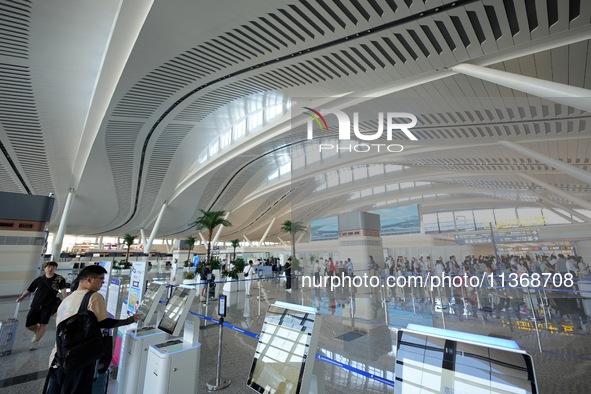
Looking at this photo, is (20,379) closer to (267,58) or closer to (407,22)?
(267,58)

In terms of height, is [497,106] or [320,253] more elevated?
[497,106]

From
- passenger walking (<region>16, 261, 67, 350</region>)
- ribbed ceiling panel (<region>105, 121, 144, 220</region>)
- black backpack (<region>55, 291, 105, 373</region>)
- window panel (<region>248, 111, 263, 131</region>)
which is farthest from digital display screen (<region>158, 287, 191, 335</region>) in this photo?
window panel (<region>248, 111, 263, 131</region>)

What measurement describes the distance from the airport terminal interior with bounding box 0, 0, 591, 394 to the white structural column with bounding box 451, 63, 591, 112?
29 millimetres

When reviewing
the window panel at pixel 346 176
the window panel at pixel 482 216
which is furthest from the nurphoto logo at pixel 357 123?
the window panel at pixel 482 216

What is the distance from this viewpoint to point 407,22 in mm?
4988

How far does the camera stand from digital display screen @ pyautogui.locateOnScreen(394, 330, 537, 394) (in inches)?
46.8

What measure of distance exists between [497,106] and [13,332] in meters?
12.1

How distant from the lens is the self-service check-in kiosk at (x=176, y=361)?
2.64 m

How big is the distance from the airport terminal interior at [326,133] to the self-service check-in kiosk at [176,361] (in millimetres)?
35

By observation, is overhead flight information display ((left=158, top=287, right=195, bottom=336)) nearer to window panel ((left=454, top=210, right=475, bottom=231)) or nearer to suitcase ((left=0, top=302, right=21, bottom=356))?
suitcase ((left=0, top=302, right=21, bottom=356))

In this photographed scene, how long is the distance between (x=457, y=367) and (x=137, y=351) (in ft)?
10.9

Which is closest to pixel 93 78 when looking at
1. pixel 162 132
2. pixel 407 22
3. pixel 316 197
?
pixel 162 132

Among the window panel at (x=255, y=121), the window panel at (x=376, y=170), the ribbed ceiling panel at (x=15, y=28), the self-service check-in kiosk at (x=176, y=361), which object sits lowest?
the self-service check-in kiosk at (x=176, y=361)

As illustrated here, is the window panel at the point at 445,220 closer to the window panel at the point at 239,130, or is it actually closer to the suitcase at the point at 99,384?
the window panel at the point at 239,130
